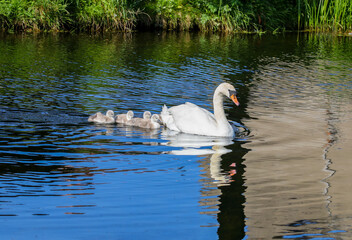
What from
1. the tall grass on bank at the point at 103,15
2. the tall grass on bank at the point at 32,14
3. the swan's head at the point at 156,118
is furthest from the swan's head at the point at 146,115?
the tall grass on bank at the point at 103,15

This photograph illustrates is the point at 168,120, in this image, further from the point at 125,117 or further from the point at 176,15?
the point at 176,15

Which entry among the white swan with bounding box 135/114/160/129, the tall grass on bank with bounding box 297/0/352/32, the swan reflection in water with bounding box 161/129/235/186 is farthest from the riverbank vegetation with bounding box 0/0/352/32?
the swan reflection in water with bounding box 161/129/235/186

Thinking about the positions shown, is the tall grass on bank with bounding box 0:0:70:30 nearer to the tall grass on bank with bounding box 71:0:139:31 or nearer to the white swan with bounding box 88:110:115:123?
the tall grass on bank with bounding box 71:0:139:31

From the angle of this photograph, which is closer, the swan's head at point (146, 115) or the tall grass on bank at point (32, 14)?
the swan's head at point (146, 115)

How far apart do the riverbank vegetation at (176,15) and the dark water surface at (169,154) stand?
5312 millimetres

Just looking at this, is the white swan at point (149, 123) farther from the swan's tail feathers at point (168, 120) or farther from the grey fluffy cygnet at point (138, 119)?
the swan's tail feathers at point (168, 120)

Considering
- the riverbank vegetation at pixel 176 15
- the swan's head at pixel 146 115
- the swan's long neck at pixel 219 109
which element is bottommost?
the swan's head at pixel 146 115

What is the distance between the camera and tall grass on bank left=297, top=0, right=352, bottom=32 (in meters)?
25.8

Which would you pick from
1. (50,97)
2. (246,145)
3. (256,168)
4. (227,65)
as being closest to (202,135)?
(246,145)

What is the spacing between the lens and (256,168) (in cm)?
867

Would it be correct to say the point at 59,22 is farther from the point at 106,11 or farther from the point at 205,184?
the point at 205,184

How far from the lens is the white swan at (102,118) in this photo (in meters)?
10.9

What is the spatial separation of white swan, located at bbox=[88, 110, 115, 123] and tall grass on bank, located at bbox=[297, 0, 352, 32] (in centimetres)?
1663

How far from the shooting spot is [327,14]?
86.1ft
